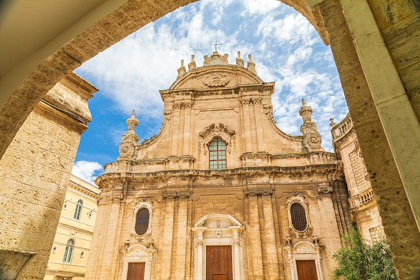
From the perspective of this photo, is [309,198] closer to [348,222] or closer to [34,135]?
[348,222]

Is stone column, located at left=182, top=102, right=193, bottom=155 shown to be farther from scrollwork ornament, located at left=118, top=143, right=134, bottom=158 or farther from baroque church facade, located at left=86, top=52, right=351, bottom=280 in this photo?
scrollwork ornament, located at left=118, top=143, right=134, bottom=158

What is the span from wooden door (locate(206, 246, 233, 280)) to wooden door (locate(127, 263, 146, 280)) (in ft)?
10.9

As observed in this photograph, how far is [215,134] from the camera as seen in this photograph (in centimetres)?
1717

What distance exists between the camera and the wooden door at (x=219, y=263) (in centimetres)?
1344

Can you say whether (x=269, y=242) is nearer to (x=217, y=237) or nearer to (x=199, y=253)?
(x=217, y=237)

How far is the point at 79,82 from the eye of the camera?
413 centimetres

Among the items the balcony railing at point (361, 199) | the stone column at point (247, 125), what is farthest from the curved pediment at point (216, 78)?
the balcony railing at point (361, 199)

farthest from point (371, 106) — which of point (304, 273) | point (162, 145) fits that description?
point (162, 145)

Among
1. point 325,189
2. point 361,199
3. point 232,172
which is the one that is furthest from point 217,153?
point 361,199

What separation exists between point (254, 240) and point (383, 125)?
44.7ft

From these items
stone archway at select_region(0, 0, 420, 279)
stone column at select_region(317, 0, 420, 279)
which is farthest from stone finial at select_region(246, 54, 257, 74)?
stone column at select_region(317, 0, 420, 279)

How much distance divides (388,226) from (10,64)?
3.60 metres

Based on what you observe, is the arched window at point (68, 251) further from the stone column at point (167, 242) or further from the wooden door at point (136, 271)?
the stone column at point (167, 242)

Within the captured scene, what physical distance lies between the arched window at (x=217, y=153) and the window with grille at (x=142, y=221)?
4.62 m
